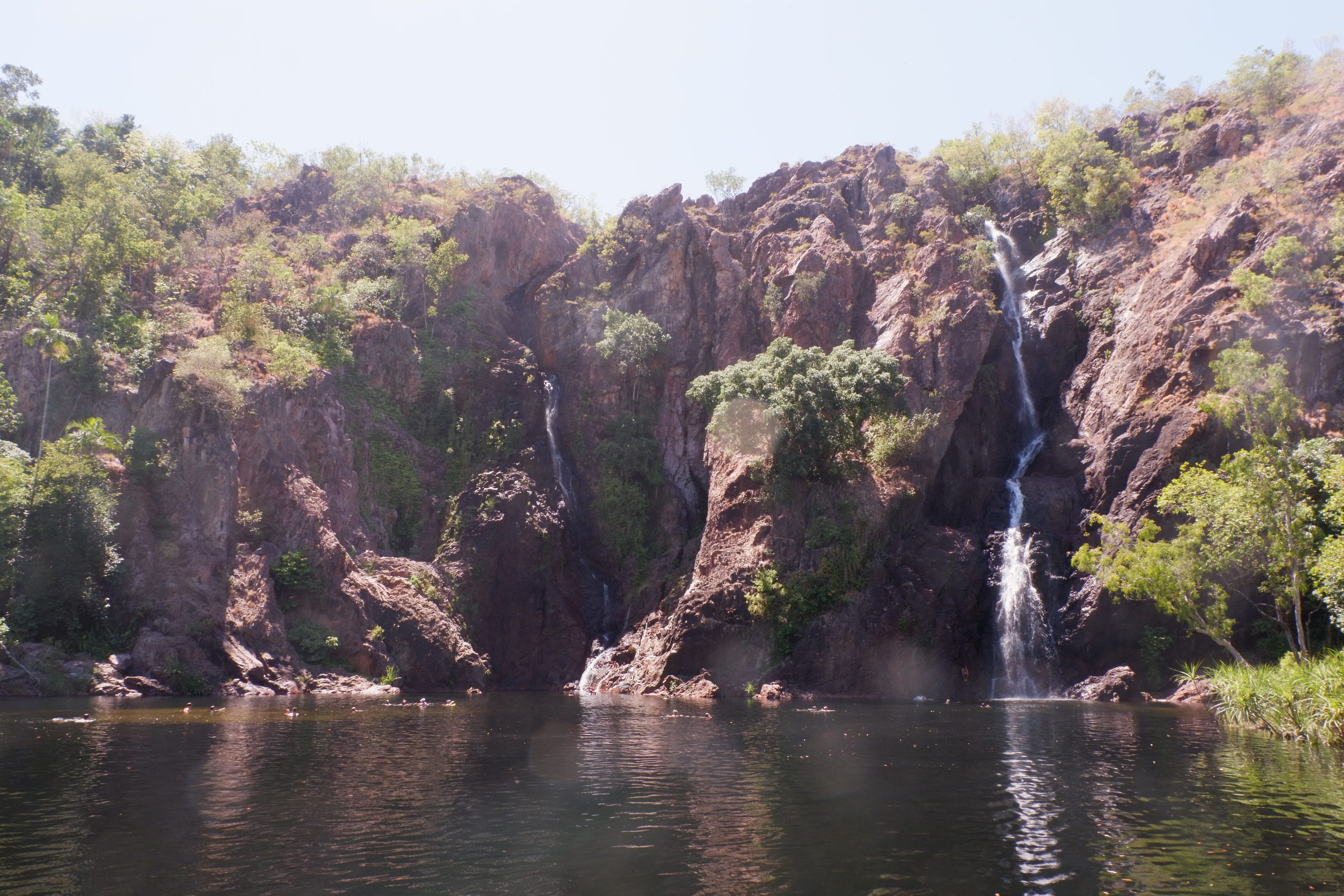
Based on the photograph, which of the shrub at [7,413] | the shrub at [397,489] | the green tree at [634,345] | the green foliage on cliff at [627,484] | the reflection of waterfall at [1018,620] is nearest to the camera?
the reflection of waterfall at [1018,620]

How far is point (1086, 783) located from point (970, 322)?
42809 mm

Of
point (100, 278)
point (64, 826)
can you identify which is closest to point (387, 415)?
point (100, 278)

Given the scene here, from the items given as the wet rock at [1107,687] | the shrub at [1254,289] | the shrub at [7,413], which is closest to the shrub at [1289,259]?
the shrub at [1254,289]

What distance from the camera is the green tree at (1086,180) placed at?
205ft

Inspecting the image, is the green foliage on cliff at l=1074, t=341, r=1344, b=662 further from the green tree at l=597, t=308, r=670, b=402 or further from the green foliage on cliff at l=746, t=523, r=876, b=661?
the green tree at l=597, t=308, r=670, b=402

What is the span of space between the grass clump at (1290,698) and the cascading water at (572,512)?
107ft

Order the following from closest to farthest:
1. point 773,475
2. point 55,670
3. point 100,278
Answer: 1. point 55,670
2. point 773,475
3. point 100,278

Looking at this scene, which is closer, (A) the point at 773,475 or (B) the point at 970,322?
(A) the point at 773,475

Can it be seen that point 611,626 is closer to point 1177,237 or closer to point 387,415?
point 387,415

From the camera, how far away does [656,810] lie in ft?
53.1

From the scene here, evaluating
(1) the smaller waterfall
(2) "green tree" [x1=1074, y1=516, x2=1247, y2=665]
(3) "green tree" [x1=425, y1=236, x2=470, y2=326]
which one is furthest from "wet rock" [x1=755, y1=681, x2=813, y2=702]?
(3) "green tree" [x1=425, y1=236, x2=470, y2=326]

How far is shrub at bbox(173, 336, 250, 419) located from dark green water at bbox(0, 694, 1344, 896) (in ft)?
79.1

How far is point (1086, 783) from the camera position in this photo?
61.8 ft

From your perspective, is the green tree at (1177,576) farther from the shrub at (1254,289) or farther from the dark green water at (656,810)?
the shrub at (1254,289)
